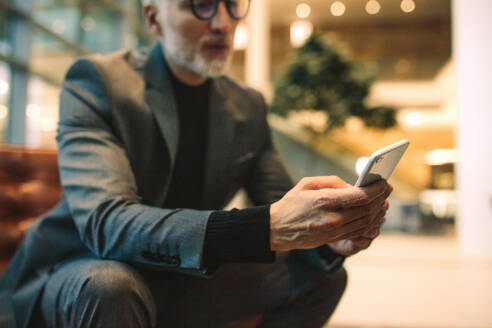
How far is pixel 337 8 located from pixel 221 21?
5.15 metres

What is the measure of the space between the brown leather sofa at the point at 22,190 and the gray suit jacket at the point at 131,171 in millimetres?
438

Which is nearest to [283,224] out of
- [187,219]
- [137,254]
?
[187,219]

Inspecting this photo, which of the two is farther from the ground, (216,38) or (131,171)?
(216,38)

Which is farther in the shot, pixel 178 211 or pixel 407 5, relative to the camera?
pixel 407 5

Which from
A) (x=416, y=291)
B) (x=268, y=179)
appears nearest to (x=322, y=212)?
(x=268, y=179)

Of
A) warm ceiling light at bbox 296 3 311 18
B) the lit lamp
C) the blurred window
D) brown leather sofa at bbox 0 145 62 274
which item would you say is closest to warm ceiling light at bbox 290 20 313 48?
the lit lamp

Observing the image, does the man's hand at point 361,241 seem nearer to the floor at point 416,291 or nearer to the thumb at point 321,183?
the thumb at point 321,183

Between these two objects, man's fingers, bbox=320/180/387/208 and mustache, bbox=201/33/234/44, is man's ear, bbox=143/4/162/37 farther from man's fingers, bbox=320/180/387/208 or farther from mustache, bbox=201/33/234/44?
man's fingers, bbox=320/180/387/208

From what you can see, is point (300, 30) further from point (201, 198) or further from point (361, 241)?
point (361, 241)

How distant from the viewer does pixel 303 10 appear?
5699 millimetres

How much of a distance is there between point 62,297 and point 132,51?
68 centimetres

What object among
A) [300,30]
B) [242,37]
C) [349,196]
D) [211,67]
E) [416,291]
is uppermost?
[300,30]

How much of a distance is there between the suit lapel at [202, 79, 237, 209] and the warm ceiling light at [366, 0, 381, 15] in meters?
5.02

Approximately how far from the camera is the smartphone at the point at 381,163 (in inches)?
22.1
